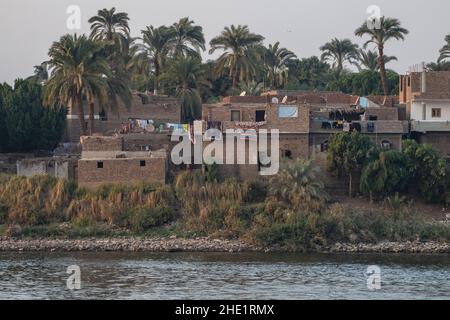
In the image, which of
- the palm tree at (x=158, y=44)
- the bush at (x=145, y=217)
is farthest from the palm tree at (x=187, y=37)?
the bush at (x=145, y=217)

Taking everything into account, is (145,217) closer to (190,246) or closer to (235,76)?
(190,246)

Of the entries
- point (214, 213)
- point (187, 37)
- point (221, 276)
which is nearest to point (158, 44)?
point (187, 37)

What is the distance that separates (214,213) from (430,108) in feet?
46.9

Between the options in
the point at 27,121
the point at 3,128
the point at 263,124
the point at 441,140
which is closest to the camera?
the point at 263,124

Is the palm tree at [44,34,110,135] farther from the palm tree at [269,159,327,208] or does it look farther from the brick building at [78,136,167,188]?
the palm tree at [269,159,327,208]

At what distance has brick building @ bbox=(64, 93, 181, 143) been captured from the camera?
68938 millimetres

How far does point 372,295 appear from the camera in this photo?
143ft

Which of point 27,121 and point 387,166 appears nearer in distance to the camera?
point 387,166

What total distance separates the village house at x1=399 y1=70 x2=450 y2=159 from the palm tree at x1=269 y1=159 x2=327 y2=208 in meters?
8.51

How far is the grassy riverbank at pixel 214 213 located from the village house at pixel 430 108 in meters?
6.07

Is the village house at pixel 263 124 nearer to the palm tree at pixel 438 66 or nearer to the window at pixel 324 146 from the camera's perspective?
the window at pixel 324 146

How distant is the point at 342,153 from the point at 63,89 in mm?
12945

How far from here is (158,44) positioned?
76062 mm

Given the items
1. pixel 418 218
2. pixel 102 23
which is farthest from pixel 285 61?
pixel 418 218
